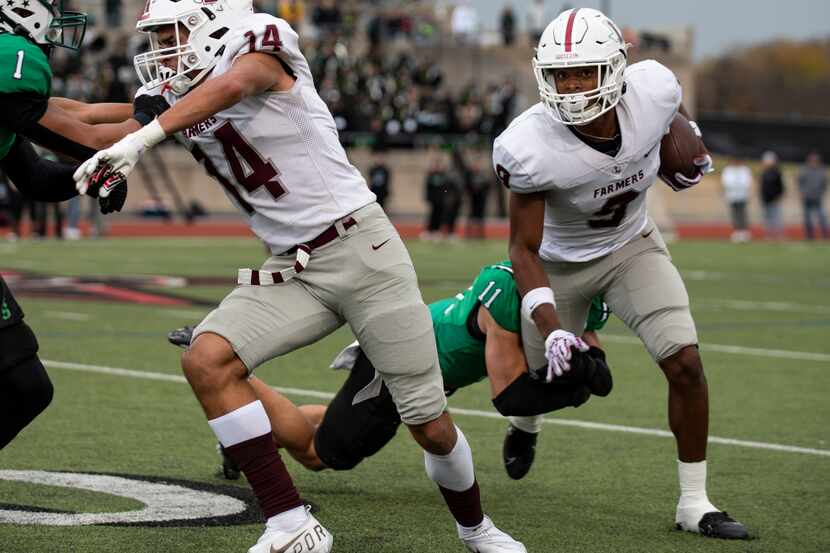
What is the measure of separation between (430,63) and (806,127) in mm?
14775

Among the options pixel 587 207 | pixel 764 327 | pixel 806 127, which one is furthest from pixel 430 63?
pixel 587 207

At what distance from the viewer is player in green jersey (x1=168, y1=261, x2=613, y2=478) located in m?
5.40

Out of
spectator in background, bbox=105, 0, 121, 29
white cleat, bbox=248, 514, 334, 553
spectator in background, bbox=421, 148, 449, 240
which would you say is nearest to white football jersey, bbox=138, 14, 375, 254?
white cleat, bbox=248, 514, 334, 553

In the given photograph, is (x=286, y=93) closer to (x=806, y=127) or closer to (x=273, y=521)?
(x=273, y=521)

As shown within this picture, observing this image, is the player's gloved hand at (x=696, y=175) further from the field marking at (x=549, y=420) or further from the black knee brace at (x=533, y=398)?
the field marking at (x=549, y=420)

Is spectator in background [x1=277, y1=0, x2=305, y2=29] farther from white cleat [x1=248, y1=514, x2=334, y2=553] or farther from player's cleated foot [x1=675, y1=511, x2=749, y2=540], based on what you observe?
white cleat [x1=248, y1=514, x2=334, y2=553]

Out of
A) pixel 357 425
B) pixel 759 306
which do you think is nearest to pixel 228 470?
pixel 357 425

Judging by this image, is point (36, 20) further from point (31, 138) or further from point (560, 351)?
point (560, 351)

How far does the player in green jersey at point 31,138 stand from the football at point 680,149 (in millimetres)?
1955

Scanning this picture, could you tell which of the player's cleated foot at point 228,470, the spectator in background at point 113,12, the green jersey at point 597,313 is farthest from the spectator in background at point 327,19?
the player's cleated foot at point 228,470

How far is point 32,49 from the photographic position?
14.0ft

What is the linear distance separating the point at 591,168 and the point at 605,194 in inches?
5.5

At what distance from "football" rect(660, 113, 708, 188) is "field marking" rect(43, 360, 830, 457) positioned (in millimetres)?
1626

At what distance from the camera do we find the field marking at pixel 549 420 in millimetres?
6621
